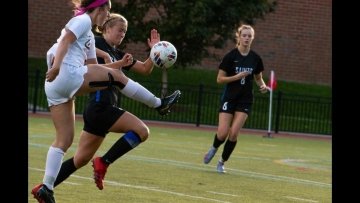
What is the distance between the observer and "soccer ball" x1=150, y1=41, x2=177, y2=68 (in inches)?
373

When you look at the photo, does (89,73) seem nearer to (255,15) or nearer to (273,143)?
(273,143)

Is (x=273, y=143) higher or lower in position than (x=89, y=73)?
lower

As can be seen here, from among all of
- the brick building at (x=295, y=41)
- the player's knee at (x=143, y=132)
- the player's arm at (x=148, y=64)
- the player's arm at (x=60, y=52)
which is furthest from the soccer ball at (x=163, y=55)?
the brick building at (x=295, y=41)

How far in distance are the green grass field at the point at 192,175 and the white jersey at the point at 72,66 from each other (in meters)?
1.31

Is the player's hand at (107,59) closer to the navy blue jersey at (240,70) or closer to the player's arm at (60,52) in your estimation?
the player's arm at (60,52)

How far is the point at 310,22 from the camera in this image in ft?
116

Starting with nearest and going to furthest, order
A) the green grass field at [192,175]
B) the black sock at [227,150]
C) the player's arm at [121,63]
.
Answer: the player's arm at [121,63] → the green grass field at [192,175] → the black sock at [227,150]

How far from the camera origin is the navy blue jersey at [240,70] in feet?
46.0

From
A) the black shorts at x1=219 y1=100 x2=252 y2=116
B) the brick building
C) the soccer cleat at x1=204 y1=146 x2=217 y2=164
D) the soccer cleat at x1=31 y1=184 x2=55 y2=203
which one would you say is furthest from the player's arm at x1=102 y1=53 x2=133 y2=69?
the brick building

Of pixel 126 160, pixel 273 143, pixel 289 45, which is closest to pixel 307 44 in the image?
pixel 289 45

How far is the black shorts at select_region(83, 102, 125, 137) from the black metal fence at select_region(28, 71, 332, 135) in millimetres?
18627

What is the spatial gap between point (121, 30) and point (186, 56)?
19092 millimetres

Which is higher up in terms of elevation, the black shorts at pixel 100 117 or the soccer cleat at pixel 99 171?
the black shorts at pixel 100 117

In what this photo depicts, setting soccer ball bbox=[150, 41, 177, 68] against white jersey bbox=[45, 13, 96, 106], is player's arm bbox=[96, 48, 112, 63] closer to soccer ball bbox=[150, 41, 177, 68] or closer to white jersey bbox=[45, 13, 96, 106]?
soccer ball bbox=[150, 41, 177, 68]
